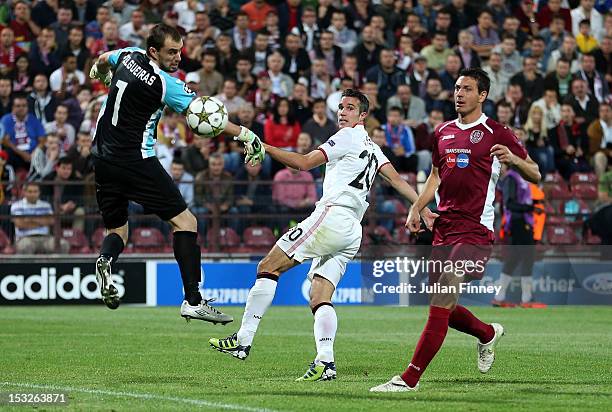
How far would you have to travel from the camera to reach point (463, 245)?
9695 mm

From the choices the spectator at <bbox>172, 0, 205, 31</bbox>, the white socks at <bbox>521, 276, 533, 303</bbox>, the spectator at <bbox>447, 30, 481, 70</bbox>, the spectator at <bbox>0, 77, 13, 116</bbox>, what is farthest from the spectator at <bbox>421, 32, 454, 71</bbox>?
the spectator at <bbox>0, 77, 13, 116</bbox>

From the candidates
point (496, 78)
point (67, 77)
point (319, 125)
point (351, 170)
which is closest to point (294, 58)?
point (319, 125)

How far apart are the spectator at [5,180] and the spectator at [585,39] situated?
1215 cm

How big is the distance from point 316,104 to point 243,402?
13388mm

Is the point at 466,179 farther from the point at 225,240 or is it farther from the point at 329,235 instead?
the point at 225,240

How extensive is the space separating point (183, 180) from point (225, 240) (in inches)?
49.5

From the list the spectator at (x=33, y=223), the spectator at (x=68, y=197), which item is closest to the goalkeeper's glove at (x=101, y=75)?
the spectator at (x=68, y=197)

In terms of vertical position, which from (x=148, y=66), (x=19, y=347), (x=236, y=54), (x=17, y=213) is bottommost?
(x=19, y=347)

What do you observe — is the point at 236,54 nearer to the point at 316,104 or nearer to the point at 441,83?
the point at 316,104

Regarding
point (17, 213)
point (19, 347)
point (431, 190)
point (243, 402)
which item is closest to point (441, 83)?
point (17, 213)

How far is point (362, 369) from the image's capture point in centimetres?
1112

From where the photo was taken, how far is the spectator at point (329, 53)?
77.5 feet

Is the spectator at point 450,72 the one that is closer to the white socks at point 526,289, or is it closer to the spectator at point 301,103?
the spectator at point 301,103

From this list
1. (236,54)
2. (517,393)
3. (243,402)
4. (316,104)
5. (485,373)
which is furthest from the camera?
(236,54)
